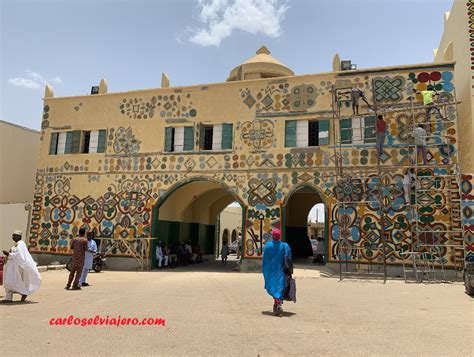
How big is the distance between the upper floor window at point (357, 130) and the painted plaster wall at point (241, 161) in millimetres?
215

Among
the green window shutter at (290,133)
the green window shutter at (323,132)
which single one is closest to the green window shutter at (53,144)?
the green window shutter at (290,133)

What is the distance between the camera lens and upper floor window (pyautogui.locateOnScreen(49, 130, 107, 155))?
57.0ft

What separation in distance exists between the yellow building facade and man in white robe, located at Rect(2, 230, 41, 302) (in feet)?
27.0

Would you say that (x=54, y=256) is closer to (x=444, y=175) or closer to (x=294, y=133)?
(x=294, y=133)

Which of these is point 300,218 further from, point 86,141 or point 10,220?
point 10,220

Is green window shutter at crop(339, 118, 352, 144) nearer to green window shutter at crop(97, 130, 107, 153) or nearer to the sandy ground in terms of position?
the sandy ground

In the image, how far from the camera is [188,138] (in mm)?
16203

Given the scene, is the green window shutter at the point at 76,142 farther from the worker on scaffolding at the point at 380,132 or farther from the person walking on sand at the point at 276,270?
the person walking on sand at the point at 276,270

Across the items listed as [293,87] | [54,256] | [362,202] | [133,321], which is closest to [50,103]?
[54,256]

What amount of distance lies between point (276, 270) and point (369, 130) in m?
8.75

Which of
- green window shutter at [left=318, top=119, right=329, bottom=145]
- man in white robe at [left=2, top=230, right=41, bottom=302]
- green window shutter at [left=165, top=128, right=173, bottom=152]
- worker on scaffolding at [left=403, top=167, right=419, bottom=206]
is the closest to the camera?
man in white robe at [left=2, top=230, right=41, bottom=302]

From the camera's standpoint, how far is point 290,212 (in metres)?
21.7

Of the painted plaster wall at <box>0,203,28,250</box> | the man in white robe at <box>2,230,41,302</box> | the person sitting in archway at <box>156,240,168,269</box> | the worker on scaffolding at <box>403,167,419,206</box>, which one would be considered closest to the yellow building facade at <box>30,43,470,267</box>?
the worker on scaffolding at <box>403,167,419,206</box>

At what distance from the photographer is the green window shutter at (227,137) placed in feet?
51.4
